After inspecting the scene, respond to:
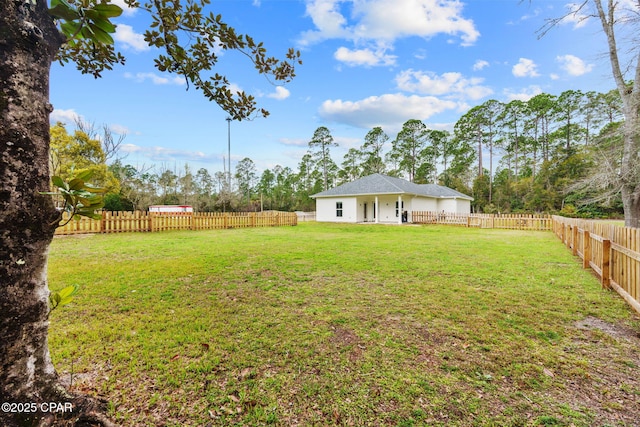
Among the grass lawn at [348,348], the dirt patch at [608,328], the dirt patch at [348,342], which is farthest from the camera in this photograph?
the dirt patch at [608,328]

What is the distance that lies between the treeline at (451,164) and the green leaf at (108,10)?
1775cm

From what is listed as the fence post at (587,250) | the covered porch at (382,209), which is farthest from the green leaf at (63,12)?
the covered porch at (382,209)

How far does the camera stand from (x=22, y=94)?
1.12 meters

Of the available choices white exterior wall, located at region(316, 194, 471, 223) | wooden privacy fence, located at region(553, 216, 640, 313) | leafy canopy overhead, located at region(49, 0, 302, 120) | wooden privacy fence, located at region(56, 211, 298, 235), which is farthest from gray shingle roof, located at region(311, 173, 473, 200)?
leafy canopy overhead, located at region(49, 0, 302, 120)

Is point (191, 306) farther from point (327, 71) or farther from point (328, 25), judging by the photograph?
point (327, 71)

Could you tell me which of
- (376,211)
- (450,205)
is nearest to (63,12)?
(376,211)

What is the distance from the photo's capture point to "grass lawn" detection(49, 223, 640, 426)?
1.98 m

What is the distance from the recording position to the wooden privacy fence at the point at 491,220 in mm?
17688

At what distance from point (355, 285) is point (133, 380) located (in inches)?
138

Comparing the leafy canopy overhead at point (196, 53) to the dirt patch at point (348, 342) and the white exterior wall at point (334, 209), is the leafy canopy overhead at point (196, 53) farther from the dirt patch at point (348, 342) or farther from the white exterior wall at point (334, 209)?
the white exterior wall at point (334, 209)

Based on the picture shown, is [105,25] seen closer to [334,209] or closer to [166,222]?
[166,222]

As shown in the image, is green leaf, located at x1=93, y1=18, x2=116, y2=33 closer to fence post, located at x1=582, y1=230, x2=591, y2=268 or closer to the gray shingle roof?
fence post, located at x1=582, y1=230, x2=591, y2=268

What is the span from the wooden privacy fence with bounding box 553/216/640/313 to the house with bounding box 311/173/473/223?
53.7ft

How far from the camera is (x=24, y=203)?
3.63 ft
